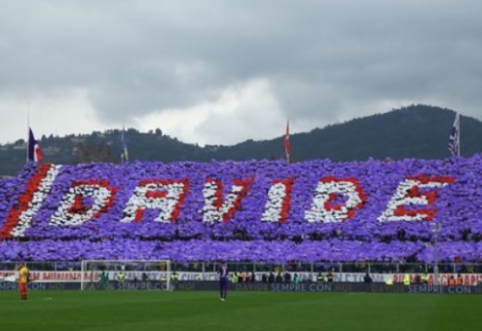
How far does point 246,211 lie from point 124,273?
1833cm

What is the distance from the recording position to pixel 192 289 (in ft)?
221

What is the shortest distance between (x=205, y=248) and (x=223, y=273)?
122ft

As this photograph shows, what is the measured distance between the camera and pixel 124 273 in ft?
239

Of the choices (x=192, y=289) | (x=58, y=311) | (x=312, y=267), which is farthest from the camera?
(x=312, y=267)

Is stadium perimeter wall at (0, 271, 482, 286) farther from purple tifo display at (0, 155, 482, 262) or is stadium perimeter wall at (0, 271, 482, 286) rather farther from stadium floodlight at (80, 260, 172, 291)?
purple tifo display at (0, 155, 482, 262)

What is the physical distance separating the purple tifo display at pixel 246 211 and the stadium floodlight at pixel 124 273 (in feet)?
27.6

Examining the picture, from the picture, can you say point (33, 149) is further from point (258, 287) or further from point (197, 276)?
point (258, 287)

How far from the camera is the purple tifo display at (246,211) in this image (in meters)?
81.9

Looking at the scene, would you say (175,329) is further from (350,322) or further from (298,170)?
(298,170)

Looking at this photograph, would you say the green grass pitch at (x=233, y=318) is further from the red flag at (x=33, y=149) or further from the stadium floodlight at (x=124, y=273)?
the red flag at (x=33, y=149)

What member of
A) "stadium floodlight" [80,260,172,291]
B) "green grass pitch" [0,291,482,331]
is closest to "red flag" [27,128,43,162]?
"stadium floodlight" [80,260,172,291]

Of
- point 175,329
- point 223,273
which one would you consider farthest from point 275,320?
point 223,273

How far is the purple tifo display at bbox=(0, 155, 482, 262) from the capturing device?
81875 mm

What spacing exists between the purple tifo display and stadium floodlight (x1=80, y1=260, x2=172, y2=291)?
841 centimetres
